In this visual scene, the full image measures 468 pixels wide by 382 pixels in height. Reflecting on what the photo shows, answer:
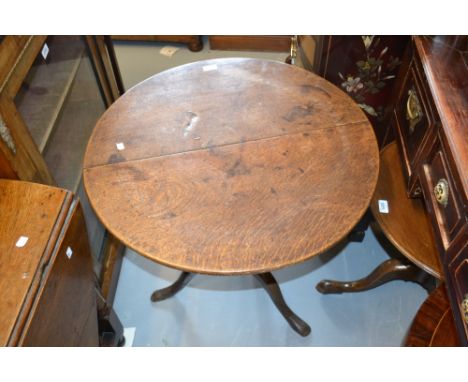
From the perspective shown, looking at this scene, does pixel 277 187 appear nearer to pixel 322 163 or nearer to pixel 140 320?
pixel 322 163

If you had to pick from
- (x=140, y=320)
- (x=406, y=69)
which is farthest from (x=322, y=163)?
(x=140, y=320)

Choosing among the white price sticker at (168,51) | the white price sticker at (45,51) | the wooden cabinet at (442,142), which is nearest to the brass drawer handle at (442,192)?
the wooden cabinet at (442,142)

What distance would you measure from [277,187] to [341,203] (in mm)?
165

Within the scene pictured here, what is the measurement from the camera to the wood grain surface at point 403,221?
1229 mm

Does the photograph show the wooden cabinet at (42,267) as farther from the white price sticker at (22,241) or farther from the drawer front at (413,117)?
the drawer front at (413,117)

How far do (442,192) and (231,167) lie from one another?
1.74ft

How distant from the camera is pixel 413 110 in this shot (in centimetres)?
124

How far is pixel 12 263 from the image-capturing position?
891 millimetres

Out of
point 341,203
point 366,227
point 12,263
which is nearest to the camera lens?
point 12,263

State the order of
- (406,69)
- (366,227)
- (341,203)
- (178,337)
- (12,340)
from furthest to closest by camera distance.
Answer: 1. (366,227)
2. (178,337)
3. (406,69)
4. (341,203)
5. (12,340)

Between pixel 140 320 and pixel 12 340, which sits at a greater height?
pixel 12 340

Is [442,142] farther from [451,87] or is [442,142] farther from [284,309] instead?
[284,309]
